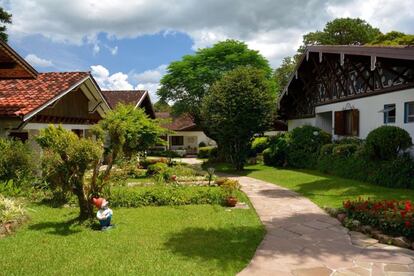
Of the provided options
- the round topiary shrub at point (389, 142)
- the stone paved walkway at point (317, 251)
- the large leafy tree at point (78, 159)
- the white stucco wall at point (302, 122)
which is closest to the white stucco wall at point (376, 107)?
the round topiary shrub at point (389, 142)

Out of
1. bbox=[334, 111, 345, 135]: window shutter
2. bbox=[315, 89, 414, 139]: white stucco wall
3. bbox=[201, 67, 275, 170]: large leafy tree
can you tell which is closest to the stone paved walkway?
bbox=[315, 89, 414, 139]: white stucco wall

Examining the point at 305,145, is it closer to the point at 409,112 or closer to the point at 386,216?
the point at 409,112

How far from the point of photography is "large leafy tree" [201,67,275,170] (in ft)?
61.2

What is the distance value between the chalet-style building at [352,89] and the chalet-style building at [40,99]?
463 inches

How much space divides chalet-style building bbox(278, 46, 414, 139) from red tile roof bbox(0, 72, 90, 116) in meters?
11.9

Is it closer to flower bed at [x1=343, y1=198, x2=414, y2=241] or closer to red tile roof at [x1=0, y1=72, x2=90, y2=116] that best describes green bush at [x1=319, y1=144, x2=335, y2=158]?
flower bed at [x1=343, y1=198, x2=414, y2=241]

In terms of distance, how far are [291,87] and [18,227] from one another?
2056 cm

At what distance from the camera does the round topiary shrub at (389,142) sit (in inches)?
523


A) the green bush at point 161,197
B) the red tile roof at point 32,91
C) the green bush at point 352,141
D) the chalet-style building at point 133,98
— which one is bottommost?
the green bush at point 161,197

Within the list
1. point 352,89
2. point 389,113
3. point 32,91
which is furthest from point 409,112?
→ point 32,91

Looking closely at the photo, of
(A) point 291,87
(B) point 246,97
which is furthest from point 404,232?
(A) point 291,87

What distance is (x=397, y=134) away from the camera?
1331cm

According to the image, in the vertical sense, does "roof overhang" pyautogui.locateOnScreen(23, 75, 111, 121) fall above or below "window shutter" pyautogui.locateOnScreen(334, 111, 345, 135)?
above

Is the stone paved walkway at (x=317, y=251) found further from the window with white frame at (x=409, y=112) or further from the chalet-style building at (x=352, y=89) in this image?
the window with white frame at (x=409, y=112)
